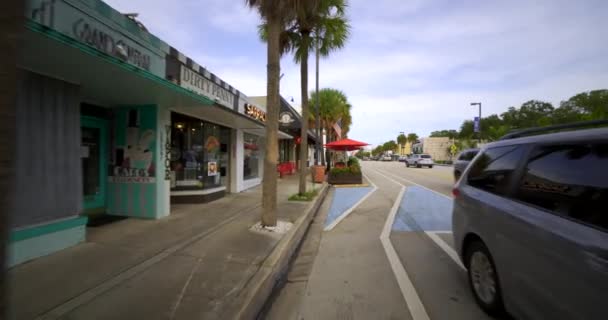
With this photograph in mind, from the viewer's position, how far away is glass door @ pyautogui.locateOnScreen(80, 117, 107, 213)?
552cm

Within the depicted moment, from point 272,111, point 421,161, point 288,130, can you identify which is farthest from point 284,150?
point 421,161

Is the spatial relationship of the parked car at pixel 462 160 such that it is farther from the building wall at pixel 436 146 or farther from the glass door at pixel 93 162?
the building wall at pixel 436 146

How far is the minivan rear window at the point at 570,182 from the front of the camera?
1863 millimetres

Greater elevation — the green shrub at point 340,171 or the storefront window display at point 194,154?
the storefront window display at point 194,154

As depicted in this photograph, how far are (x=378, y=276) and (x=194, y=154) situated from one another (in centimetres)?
626

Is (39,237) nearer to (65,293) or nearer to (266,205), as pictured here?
(65,293)

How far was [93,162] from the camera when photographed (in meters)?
5.73

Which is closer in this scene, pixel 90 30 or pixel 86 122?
pixel 90 30

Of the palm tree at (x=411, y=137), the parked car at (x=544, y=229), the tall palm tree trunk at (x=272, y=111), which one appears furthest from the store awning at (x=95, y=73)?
the palm tree at (x=411, y=137)

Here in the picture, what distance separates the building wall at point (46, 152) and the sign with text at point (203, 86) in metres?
2.13

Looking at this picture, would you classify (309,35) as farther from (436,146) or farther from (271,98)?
(436,146)

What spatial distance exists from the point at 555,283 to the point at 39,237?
19.0 feet

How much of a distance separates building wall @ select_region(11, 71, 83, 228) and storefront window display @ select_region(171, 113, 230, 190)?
303 centimetres

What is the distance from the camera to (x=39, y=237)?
12.2ft
